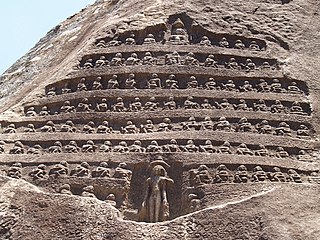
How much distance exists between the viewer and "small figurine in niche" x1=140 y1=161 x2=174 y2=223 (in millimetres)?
6965

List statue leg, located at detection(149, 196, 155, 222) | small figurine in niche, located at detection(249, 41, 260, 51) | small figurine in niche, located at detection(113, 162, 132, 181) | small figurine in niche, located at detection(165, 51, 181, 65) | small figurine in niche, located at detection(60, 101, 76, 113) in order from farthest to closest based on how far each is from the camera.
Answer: small figurine in niche, located at detection(249, 41, 260, 51) → small figurine in niche, located at detection(165, 51, 181, 65) → small figurine in niche, located at detection(60, 101, 76, 113) → small figurine in niche, located at detection(113, 162, 132, 181) → statue leg, located at detection(149, 196, 155, 222)

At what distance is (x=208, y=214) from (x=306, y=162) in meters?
1.48

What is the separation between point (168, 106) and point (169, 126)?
35 cm

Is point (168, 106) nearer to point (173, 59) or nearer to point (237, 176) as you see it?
point (173, 59)

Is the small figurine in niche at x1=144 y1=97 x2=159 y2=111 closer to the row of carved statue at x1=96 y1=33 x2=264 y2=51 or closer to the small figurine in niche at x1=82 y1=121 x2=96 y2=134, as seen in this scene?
the small figurine in niche at x1=82 y1=121 x2=96 y2=134

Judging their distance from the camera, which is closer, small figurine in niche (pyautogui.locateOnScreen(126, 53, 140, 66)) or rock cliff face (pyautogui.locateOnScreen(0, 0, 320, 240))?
rock cliff face (pyautogui.locateOnScreen(0, 0, 320, 240))

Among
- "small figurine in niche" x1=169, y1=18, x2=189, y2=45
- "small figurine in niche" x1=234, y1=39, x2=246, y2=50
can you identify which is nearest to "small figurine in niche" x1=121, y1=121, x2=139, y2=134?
"small figurine in niche" x1=169, y1=18, x2=189, y2=45

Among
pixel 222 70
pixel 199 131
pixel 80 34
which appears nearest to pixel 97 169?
pixel 199 131

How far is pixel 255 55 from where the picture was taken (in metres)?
8.79

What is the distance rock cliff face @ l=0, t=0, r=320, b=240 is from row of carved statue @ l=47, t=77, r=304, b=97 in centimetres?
1

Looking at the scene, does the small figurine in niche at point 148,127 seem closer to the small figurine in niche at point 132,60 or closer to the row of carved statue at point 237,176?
the row of carved statue at point 237,176

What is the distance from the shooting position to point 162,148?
7.51 meters

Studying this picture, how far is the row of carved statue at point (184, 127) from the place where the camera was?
7.80 m

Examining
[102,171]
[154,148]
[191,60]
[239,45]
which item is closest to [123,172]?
[102,171]
